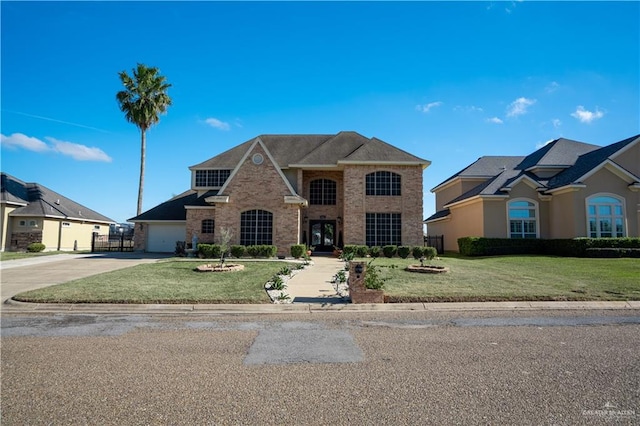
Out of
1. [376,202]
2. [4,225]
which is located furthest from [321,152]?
[4,225]

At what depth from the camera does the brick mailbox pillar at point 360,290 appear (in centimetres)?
933

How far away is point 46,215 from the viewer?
97.5ft

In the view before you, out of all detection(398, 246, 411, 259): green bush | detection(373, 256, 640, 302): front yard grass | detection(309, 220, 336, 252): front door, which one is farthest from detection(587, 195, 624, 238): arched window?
detection(309, 220, 336, 252): front door

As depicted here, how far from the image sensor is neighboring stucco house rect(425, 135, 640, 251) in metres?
22.7

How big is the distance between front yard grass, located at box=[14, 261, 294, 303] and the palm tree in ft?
76.2

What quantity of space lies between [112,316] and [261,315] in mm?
3441

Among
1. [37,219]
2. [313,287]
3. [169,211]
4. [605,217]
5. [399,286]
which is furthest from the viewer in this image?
[37,219]

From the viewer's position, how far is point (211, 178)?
1136 inches

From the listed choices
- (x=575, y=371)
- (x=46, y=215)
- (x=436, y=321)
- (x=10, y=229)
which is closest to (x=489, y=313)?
(x=436, y=321)

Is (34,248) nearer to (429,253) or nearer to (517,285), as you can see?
(429,253)

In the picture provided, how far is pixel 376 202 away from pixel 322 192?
4712 millimetres

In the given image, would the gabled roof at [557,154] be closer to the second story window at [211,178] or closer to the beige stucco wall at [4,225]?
the second story window at [211,178]

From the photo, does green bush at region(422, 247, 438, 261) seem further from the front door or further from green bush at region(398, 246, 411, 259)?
the front door

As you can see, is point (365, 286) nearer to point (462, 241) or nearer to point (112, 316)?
point (112, 316)
